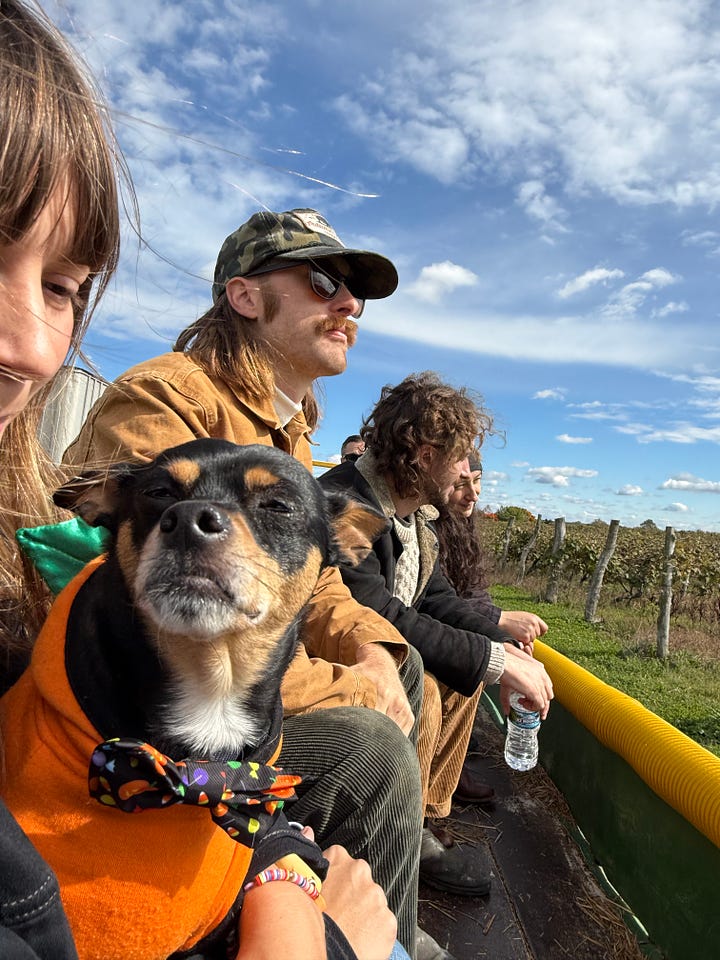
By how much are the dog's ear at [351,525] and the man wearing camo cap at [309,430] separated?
10.5 inches

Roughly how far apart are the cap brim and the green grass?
510cm

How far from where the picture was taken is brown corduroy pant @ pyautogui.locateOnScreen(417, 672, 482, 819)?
10.7 feet

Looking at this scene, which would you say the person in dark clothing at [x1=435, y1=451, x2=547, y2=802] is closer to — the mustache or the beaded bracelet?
the mustache

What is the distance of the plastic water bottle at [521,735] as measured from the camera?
387 cm

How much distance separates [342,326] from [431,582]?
1918 millimetres

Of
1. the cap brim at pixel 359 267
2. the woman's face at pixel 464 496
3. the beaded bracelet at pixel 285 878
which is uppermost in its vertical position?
the cap brim at pixel 359 267

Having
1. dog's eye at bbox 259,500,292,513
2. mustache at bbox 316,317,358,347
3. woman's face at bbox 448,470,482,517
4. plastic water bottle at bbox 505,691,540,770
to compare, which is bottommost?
plastic water bottle at bbox 505,691,540,770

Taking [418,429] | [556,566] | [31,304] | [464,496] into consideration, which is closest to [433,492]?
[418,429]

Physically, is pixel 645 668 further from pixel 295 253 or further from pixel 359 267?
pixel 295 253

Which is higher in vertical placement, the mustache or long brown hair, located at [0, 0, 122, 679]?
the mustache

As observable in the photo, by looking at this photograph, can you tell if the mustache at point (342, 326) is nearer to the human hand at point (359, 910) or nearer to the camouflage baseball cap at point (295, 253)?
the camouflage baseball cap at point (295, 253)

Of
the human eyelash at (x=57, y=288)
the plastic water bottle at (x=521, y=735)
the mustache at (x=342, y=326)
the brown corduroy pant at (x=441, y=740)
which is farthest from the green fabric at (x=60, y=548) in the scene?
the plastic water bottle at (x=521, y=735)

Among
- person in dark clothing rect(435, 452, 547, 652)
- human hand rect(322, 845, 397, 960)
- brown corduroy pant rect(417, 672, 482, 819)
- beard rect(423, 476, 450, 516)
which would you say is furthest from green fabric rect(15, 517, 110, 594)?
person in dark clothing rect(435, 452, 547, 652)

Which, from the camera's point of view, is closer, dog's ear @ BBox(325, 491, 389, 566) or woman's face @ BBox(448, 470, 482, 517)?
dog's ear @ BBox(325, 491, 389, 566)
